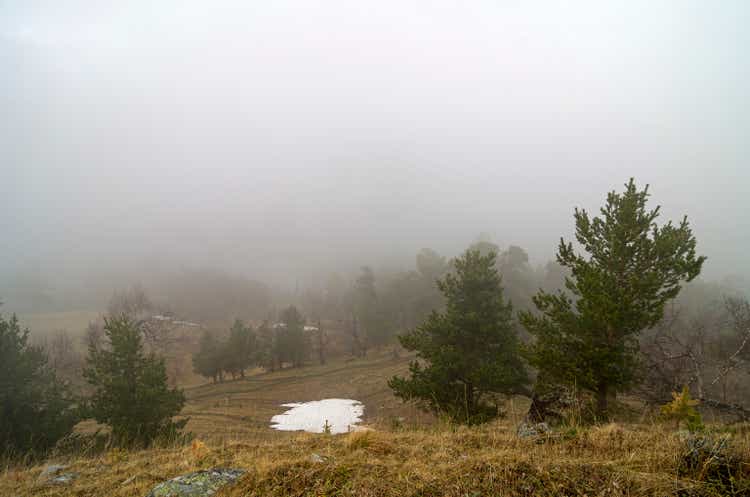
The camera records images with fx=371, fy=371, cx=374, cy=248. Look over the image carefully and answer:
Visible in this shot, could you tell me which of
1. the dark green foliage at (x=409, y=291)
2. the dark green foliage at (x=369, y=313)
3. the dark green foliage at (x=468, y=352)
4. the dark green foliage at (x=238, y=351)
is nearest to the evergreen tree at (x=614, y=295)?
the dark green foliage at (x=468, y=352)

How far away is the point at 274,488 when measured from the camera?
4.21 meters

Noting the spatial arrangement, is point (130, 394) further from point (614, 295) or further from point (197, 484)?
point (614, 295)

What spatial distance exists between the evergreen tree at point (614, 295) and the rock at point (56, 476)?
43.2 feet

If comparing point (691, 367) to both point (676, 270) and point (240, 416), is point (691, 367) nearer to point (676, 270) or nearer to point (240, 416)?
point (676, 270)

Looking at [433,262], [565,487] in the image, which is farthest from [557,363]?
[433,262]

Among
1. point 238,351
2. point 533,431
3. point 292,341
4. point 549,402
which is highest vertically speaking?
point 533,431

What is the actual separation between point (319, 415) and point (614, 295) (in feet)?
120

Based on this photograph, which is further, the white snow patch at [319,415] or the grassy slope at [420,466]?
the white snow patch at [319,415]

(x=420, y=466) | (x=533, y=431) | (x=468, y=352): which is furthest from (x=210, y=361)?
(x=420, y=466)

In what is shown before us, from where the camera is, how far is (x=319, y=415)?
41.6 m

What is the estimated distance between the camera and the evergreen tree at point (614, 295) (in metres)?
12.4

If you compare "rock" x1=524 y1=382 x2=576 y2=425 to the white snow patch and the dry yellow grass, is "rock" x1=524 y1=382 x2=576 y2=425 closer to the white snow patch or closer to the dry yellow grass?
the dry yellow grass

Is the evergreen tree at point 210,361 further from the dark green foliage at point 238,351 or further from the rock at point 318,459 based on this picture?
the rock at point 318,459

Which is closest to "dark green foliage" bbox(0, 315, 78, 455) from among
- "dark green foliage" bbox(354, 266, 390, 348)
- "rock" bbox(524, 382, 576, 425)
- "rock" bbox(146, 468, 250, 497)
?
"rock" bbox(146, 468, 250, 497)
